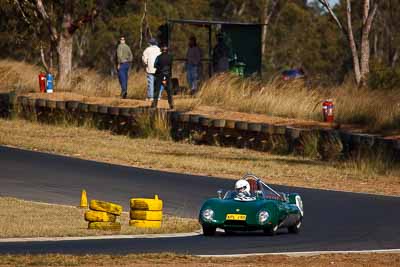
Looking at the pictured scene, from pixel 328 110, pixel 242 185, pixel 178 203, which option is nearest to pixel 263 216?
pixel 242 185

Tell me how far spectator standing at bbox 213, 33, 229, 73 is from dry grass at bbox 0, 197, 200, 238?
18.3 metres

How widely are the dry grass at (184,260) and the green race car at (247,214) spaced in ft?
6.38

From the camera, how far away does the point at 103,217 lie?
15.7m

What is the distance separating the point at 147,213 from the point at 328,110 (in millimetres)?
14182

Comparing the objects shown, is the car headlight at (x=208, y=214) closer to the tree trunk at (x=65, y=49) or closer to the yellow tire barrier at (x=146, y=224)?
the yellow tire barrier at (x=146, y=224)

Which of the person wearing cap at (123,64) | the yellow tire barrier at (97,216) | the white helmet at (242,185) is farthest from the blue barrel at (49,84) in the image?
the white helmet at (242,185)

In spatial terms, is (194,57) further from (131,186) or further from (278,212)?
(278,212)

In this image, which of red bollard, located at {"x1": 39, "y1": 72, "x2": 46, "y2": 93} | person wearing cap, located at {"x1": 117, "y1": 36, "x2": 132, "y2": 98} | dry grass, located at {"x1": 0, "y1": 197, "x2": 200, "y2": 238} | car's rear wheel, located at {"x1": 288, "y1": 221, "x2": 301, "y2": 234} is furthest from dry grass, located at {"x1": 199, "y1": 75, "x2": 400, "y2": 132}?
car's rear wheel, located at {"x1": 288, "y1": 221, "x2": 301, "y2": 234}

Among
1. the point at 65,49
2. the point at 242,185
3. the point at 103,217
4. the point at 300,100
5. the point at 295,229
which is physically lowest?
the point at 295,229

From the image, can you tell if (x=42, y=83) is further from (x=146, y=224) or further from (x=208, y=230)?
(x=208, y=230)

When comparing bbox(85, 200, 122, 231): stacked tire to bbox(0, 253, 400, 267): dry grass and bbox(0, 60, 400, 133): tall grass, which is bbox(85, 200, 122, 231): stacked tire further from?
bbox(0, 60, 400, 133): tall grass

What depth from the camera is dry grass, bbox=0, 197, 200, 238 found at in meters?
15.2

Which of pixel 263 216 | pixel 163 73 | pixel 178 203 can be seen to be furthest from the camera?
pixel 163 73

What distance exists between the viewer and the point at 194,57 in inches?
1421
